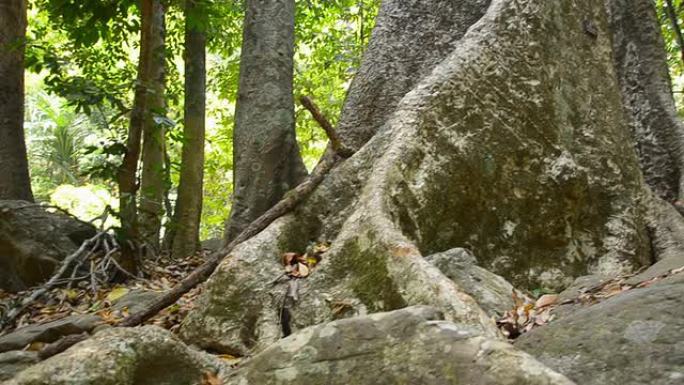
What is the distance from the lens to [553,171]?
4.65 m

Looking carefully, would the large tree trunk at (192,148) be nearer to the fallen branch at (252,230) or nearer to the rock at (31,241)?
the rock at (31,241)

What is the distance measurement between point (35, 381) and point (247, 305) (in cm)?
132

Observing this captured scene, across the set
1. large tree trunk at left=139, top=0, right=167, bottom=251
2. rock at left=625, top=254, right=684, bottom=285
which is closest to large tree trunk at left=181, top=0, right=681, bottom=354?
rock at left=625, top=254, right=684, bottom=285

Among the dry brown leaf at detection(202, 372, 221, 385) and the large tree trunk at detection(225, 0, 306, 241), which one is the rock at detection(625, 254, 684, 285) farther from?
the large tree trunk at detection(225, 0, 306, 241)

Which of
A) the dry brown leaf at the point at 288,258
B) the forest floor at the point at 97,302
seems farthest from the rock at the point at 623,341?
the forest floor at the point at 97,302

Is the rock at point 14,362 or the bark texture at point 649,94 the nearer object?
the rock at point 14,362

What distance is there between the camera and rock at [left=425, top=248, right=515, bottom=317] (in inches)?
142

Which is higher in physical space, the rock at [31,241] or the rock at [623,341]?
the rock at [31,241]

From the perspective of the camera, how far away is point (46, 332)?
388 cm

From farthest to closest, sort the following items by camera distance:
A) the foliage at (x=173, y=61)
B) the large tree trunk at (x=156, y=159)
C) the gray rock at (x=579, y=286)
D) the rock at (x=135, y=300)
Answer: the large tree trunk at (x=156, y=159) < the foliage at (x=173, y=61) < the rock at (x=135, y=300) < the gray rock at (x=579, y=286)

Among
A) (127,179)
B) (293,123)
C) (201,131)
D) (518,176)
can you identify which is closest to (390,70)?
(293,123)

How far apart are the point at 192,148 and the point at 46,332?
553cm

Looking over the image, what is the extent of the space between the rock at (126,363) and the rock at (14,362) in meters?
0.61

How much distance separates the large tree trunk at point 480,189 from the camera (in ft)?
11.7
